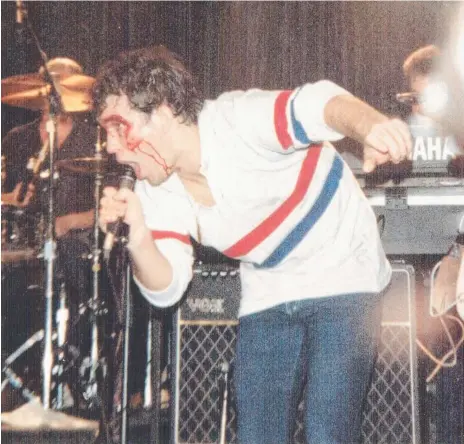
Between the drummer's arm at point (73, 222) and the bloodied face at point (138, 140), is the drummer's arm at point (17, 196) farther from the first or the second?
the bloodied face at point (138, 140)

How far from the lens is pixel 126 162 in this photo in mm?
1064

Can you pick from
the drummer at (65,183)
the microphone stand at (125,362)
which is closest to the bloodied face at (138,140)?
the microphone stand at (125,362)

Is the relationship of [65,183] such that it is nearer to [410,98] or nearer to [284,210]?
[410,98]

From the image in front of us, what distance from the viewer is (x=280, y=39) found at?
262 cm

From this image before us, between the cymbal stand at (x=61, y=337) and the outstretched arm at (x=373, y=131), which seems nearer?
the outstretched arm at (x=373, y=131)

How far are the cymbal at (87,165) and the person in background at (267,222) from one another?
341 mm

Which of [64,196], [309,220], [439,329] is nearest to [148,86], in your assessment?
[309,220]

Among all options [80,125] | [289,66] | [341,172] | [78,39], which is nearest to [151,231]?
[341,172]

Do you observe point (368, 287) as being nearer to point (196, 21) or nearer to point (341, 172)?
point (341, 172)

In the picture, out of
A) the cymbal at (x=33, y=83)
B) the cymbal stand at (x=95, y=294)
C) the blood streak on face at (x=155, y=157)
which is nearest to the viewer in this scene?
the blood streak on face at (x=155, y=157)

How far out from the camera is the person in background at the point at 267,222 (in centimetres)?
95

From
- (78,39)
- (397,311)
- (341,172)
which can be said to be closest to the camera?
(341,172)

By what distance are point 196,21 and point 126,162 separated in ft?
5.48

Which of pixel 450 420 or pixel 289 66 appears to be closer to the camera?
pixel 450 420
